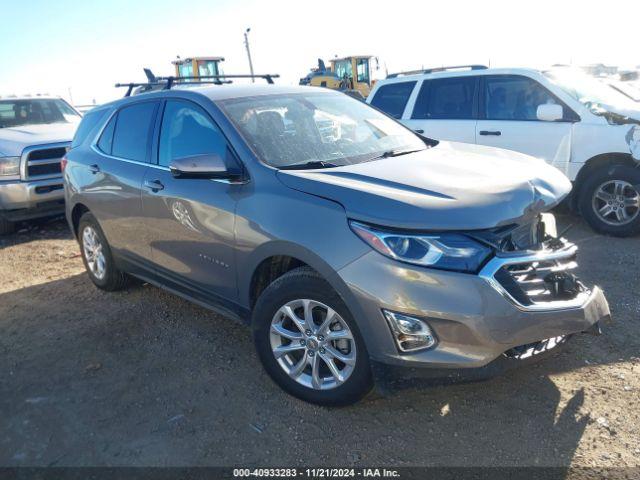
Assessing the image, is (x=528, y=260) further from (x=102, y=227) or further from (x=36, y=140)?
(x=36, y=140)

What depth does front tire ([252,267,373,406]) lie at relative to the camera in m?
2.84

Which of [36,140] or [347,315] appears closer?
[347,315]

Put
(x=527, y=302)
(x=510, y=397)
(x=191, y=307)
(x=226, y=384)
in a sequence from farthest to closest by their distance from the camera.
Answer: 1. (x=191, y=307)
2. (x=226, y=384)
3. (x=510, y=397)
4. (x=527, y=302)

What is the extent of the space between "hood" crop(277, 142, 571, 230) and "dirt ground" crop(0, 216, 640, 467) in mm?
901

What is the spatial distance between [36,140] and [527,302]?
7321mm

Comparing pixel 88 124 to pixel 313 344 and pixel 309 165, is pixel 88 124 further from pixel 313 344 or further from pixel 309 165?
pixel 313 344

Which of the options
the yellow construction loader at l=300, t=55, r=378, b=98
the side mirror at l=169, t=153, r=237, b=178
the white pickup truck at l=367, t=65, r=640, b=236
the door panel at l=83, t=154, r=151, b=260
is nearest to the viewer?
the side mirror at l=169, t=153, r=237, b=178

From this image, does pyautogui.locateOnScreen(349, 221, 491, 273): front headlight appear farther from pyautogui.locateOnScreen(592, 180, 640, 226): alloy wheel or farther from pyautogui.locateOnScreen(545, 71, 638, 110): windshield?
pyautogui.locateOnScreen(545, 71, 638, 110): windshield

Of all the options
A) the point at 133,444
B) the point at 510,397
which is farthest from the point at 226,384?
the point at 510,397

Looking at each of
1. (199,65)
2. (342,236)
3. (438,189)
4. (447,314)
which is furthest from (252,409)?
(199,65)

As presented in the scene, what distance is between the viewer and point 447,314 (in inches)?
99.0

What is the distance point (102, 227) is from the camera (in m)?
4.73

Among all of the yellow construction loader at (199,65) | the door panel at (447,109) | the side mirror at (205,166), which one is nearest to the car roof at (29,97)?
the door panel at (447,109)

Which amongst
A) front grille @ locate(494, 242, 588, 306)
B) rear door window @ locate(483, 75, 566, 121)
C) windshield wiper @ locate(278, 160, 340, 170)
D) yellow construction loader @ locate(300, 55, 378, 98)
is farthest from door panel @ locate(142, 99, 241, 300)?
yellow construction loader @ locate(300, 55, 378, 98)
